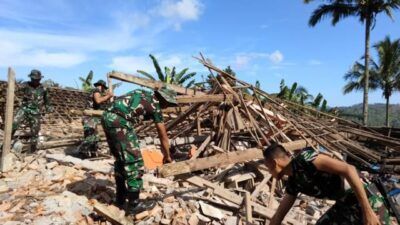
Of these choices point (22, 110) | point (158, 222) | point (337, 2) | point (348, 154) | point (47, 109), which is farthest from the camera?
point (337, 2)

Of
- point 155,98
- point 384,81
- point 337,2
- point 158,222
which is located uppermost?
point 337,2

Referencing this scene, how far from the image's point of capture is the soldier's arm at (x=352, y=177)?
2.86 metres

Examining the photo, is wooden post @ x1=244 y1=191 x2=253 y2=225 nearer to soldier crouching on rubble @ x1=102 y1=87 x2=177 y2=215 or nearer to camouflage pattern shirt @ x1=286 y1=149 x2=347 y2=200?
soldier crouching on rubble @ x1=102 y1=87 x2=177 y2=215

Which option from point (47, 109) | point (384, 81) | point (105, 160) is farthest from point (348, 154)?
point (384, 81)

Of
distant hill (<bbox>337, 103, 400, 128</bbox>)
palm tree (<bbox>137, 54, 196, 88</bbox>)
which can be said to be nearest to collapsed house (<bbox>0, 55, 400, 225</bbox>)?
palm tree (<bbox>137, 54, 196, 88</bbox>)

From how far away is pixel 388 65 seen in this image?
27.1m

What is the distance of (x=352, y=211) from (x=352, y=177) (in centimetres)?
43

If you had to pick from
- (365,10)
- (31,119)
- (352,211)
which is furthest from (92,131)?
(365,10)

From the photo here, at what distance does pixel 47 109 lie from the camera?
844cm

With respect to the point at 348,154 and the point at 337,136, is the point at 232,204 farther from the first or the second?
the point at 337,136

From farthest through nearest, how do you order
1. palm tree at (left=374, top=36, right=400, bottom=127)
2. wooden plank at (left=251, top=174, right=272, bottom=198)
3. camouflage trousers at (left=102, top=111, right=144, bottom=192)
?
1. palm tree at (left=374, top=36, right=400, bottom=127)
2. wooden plank at (left=251, top=174, right=272, bottom=198)
3. camouflage trousers at (left=102, top=111, right=144, bottom=192)

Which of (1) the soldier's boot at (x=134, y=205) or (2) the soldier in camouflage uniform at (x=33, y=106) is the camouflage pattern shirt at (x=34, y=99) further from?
(1) the soldier's boot at (x=134, y=205)

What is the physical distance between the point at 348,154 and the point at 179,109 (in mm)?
A: 3327

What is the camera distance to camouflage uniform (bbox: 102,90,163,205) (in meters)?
4.62
